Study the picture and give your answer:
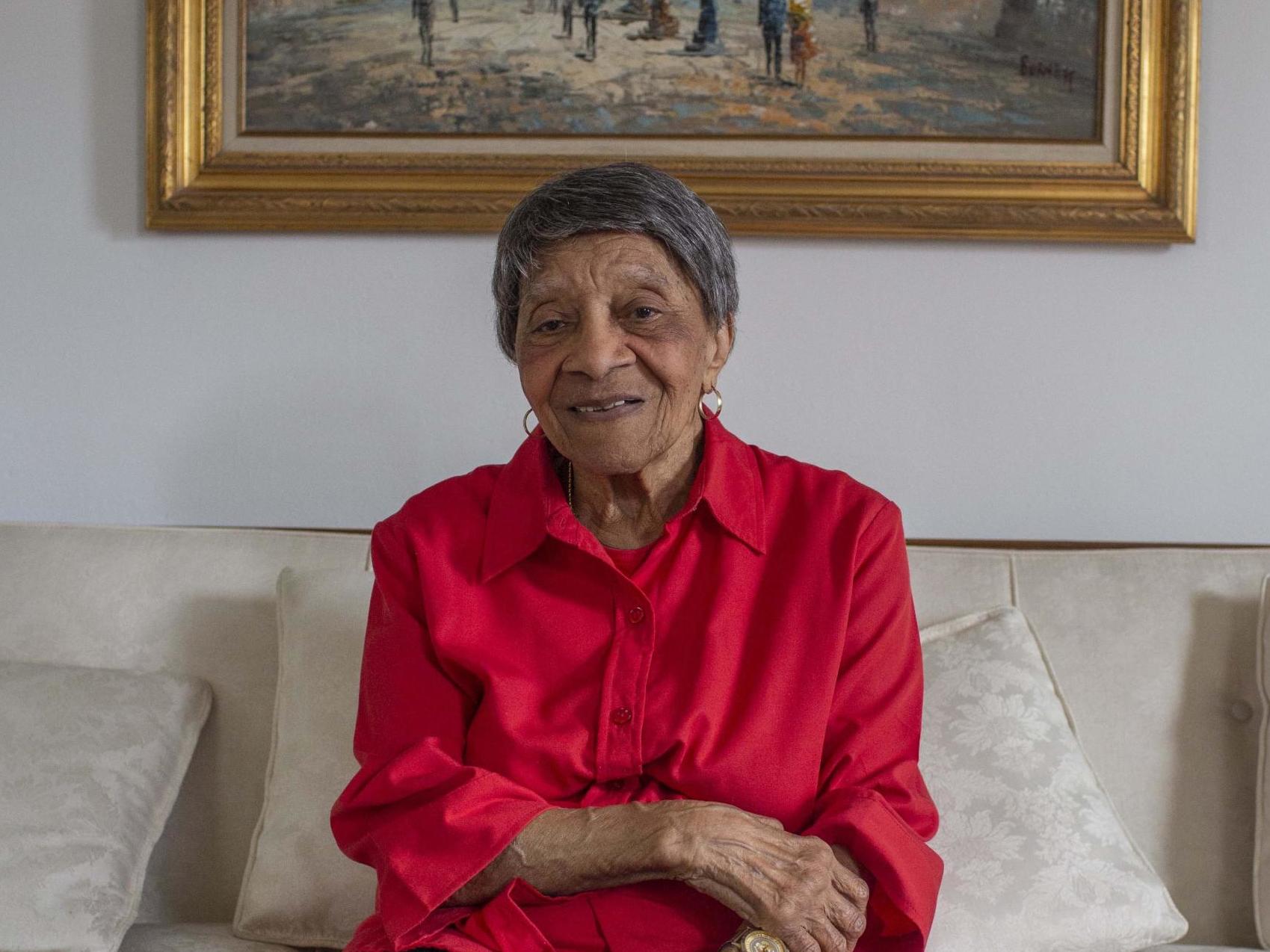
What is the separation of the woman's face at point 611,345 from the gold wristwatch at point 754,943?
21.2 inches

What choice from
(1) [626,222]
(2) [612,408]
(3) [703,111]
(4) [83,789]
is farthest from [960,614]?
(4) [83,789]

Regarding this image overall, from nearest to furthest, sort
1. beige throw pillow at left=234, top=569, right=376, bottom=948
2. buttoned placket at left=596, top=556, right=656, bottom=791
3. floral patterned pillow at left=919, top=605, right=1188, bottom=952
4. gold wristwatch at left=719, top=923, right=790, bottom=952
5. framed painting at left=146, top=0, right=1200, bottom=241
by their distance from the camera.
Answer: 1. gold wristwatch at left=719, top=923, right=790, bottom=952
2. buttoned placket at left=596, top=556, right=656, bottom=791
3. floral patterned pillow at left=919, top=605, right=1188, bottom=952
4. beige throw pillow at left=234, top=569, right=376, bottom=948
5. framed painting at left=146, top=0, right=1200, bottom=241

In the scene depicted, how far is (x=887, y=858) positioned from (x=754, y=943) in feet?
0.56

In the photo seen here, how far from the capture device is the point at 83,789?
1.70 metres

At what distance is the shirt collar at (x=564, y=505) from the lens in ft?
4.96

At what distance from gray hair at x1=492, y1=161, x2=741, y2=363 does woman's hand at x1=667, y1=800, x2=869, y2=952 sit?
59 centimetres

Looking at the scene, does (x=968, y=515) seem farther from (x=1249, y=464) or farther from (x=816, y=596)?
(x=816, y=596)

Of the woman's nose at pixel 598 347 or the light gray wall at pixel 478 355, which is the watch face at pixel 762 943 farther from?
the light gray wall at pixel 478 355

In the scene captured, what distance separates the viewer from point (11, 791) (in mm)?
1678

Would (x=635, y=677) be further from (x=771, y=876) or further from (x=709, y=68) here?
(x=709, y=68)

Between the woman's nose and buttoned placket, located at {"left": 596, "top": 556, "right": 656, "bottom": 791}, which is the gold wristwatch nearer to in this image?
buttoned placket, located at {"left": 596, "top": 556, "right": 656, "bottom": 791}

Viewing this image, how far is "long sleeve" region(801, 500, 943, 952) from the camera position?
4.54 ft

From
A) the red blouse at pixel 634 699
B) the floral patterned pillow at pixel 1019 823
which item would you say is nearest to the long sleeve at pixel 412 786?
the red blouse at pixel 634 699
